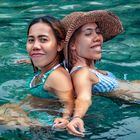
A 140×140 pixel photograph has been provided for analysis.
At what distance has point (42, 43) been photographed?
4344 mm

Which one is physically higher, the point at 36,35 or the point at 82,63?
the point at 36,35

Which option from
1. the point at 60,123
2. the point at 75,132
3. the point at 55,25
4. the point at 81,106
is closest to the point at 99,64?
the point at 55,25

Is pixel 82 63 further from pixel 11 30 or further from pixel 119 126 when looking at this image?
pixel 11 30

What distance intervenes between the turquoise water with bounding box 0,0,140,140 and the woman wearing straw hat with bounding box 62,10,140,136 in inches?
6.5

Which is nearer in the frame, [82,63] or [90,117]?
[90,117]

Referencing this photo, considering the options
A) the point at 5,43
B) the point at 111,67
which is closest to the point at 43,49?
the point at 111,67

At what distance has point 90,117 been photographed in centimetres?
424

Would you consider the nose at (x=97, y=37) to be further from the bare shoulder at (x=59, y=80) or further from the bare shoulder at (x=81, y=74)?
the bare shoulder at (x=59, y=80)

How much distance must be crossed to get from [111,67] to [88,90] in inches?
78.7

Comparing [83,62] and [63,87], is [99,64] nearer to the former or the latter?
[83,62]

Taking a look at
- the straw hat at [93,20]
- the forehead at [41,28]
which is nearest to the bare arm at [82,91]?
the straw hat at [93,20]

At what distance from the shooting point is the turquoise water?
4.00 m

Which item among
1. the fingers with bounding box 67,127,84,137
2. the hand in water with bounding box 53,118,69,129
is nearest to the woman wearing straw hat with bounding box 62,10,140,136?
the hand in water with bounding box 53,118,69,129

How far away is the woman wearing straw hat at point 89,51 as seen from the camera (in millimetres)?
4320
